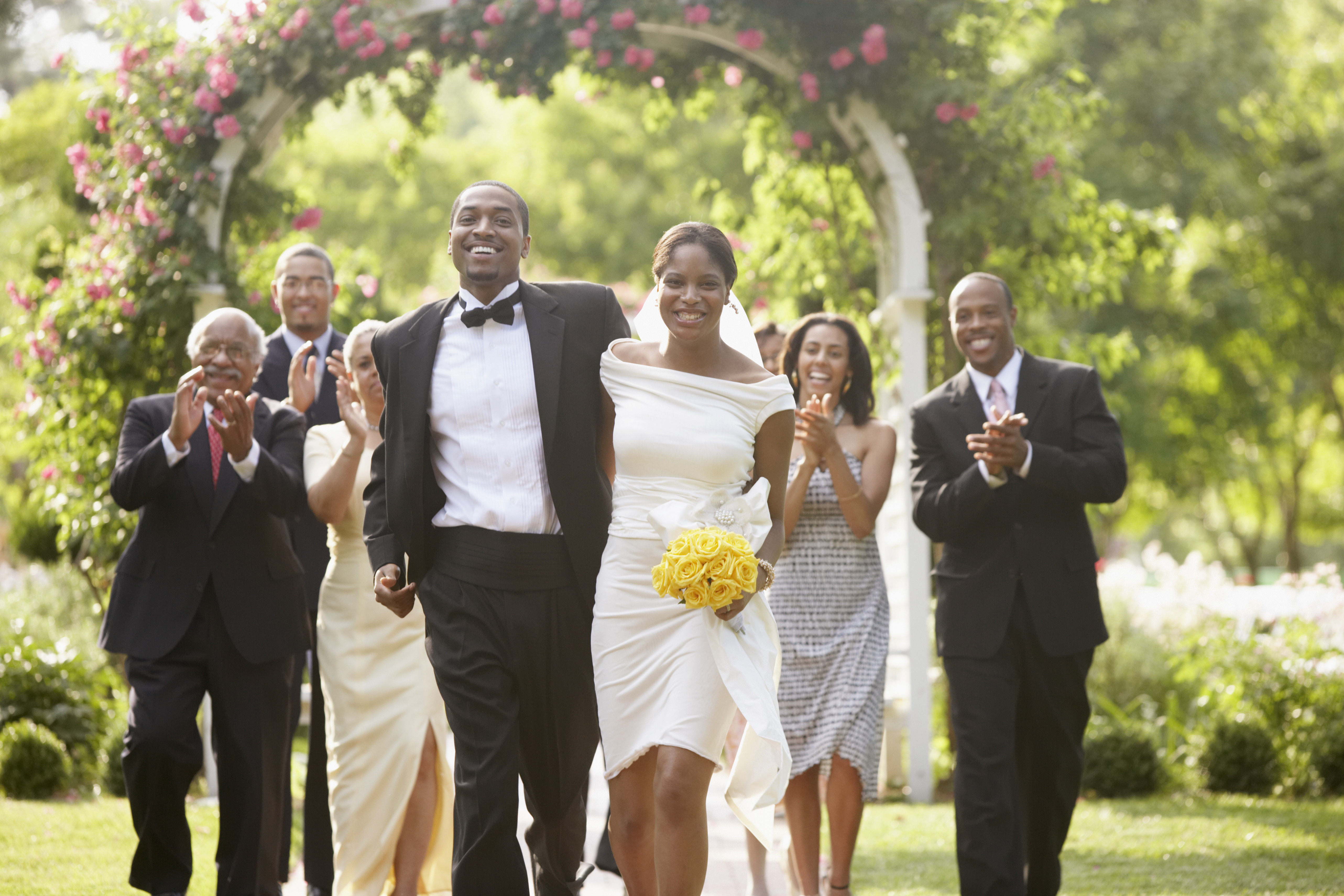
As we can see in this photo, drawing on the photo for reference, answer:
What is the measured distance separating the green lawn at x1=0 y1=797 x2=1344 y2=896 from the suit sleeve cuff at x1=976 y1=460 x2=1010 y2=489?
205 cm

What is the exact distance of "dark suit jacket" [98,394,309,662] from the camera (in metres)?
5.05

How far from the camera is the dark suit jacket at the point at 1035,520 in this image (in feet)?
17.0

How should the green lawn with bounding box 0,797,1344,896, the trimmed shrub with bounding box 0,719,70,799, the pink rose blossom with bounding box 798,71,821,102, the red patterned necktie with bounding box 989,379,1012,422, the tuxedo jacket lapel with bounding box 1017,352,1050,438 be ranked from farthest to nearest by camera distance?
the pink rose blossom with bounding box 798,71,821,102, the trimmed shrub with bounding box 0,719,70,799, the green lawn with bounding box 0,797,1344,896, the red patterned necktie with bounding box 989,379,1012,422, the tuxedo jacket lapel with bounding box 1017,352,1050,438

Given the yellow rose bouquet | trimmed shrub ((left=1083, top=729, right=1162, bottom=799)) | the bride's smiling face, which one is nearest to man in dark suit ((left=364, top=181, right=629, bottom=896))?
the bride's smiling face

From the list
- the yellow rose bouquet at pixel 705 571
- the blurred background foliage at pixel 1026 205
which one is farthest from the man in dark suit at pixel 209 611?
the blurred background foliage at pixel 1026 205

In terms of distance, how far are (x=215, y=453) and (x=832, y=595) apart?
2697 mm

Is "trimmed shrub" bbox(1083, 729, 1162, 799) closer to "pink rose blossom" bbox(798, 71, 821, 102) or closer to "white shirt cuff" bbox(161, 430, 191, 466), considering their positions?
"pink rose blossom" bbox(798, 71, 821, 102)

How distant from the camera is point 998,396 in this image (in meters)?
5.52

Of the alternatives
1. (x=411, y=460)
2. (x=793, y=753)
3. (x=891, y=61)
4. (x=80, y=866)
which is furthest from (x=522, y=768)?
(x=891, y=61)

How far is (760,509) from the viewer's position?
4.38 meters

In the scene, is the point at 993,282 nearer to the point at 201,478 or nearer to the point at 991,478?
the point at 991,478

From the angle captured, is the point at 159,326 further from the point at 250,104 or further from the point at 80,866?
the point at 80,866

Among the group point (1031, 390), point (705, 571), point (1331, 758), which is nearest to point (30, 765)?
point (705, 571)

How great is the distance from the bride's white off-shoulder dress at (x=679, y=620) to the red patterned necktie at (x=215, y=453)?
1.75 meters
